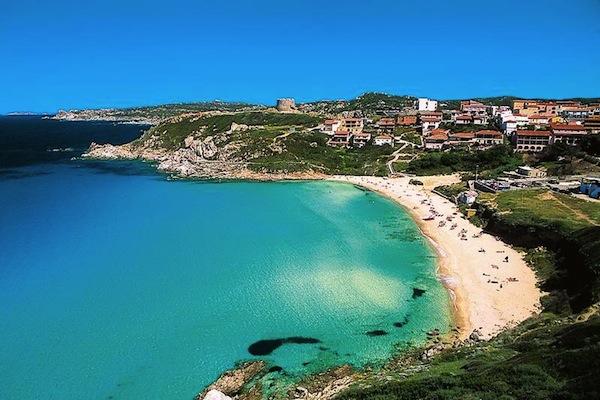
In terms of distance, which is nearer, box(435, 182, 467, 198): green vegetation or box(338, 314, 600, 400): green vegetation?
box(338, 314, 600, 400): green vegetation

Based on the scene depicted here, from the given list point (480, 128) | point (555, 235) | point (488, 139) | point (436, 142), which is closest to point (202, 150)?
point (436, 142)

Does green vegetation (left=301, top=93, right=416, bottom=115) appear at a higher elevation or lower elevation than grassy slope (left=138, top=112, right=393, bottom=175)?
higher

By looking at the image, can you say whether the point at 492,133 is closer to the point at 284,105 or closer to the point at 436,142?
the point at 436,142

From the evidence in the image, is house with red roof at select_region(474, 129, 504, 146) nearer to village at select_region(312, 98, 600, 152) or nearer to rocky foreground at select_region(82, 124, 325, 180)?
village at select_region(312, 98, 600, 152)

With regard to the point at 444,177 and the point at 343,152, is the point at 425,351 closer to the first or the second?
the point at 444,177

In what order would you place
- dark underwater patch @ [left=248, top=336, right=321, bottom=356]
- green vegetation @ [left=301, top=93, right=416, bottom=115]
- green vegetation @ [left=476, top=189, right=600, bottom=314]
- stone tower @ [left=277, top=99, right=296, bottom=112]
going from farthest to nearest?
green vegetation @ [left=301, top=93, right=416, bottom=115], stone tower @ [left=277, top=99, right=296, bottom=112], green vegetation @ [left=476, top=189, right=600, bottom=314], dark underwater patch @ [left=248, top=336, right=321, bottom=356]

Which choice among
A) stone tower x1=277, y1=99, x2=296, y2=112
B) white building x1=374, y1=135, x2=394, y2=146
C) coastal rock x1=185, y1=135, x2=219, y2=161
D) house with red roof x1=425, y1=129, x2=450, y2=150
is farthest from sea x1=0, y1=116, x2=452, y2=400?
stone tower x1=277, y1=99, x2=296, y2=112
